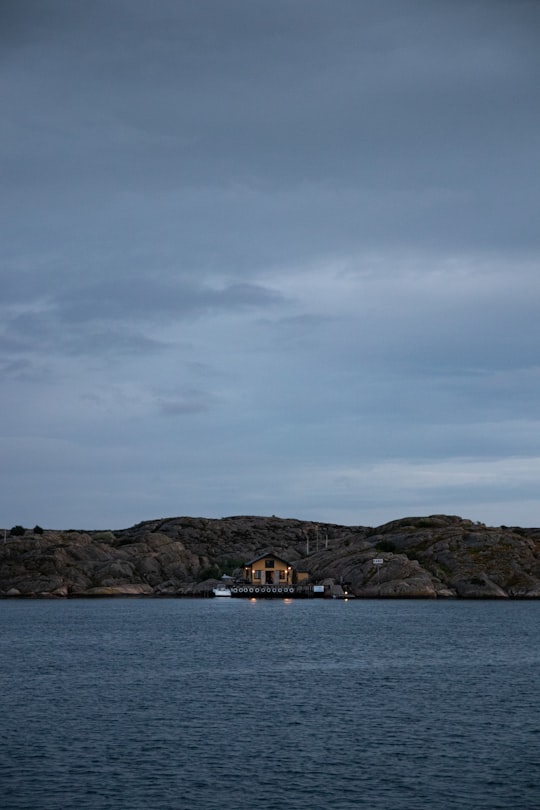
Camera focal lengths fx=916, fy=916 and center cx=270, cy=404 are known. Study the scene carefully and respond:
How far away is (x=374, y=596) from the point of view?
198 m

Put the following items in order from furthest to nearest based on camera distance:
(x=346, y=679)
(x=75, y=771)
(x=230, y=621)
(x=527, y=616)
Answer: (x=527, y=616)
(x=230, y=621)
(x=346, y=679)
(x=75, y=771)

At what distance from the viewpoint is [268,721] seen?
192ft

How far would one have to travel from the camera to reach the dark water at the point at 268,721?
4200 cm

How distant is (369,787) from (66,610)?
140 m

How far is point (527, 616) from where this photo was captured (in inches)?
6358

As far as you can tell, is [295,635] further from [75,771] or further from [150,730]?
[75,771]

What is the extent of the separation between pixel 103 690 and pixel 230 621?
255 ft

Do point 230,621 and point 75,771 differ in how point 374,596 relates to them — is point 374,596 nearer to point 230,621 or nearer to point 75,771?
point 230,621

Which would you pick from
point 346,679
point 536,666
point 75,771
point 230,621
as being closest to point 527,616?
point 230,621

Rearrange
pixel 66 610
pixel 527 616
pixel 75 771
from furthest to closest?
pixel 66 610
pixel 527 616
pixel 75 771

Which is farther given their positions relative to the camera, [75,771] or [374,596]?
[374,596]

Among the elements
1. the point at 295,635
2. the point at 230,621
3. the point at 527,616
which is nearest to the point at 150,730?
the point at 295,635

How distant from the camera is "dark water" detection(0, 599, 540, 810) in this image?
42.0 metres

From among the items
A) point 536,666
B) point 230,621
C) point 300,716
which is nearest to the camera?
point 300,716
